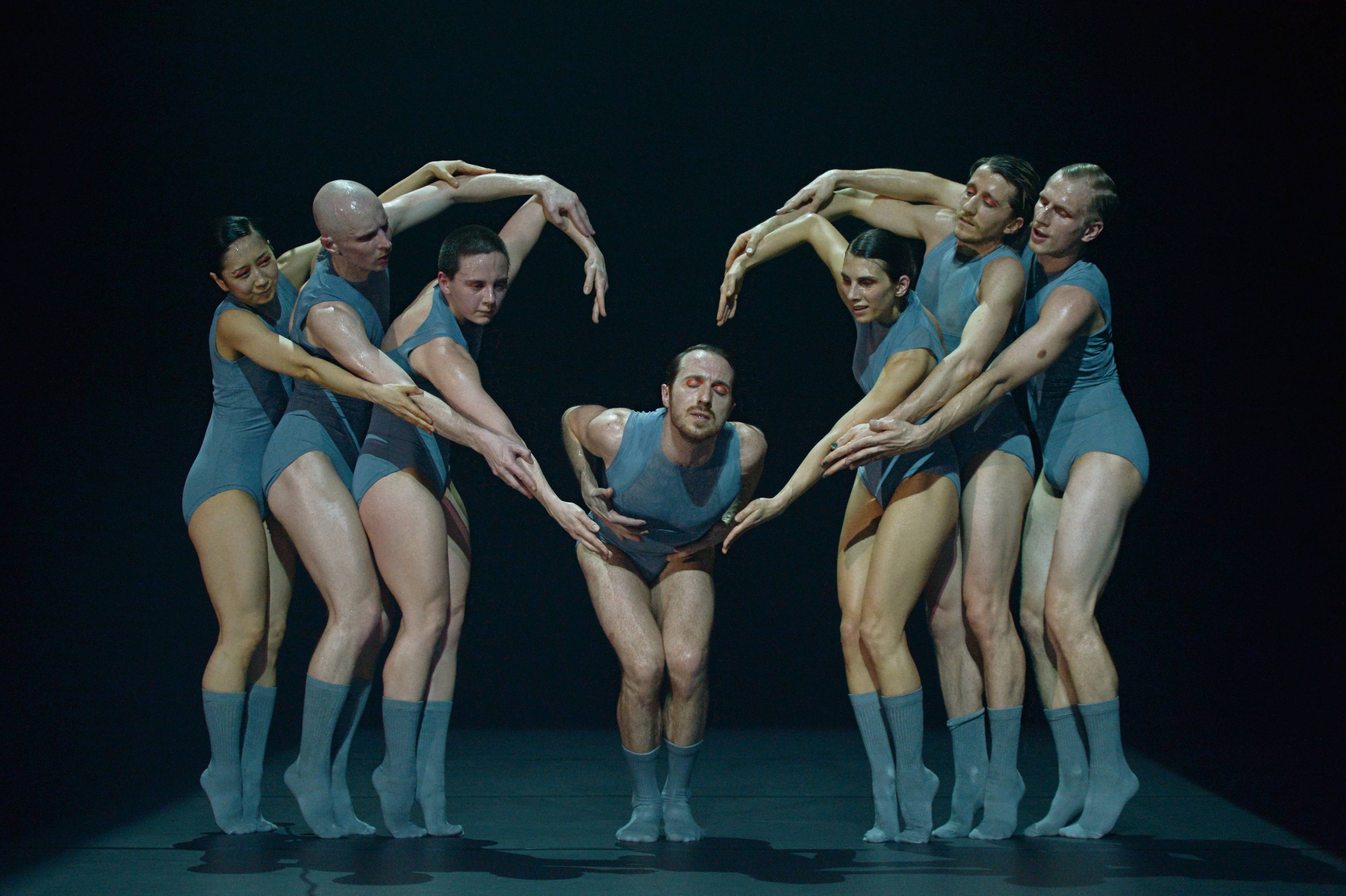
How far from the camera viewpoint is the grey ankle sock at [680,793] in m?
3.29

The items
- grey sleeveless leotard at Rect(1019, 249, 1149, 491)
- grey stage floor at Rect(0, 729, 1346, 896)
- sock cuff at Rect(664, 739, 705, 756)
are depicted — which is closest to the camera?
grey stage floor at Rect(0, 729, 1346, 896)

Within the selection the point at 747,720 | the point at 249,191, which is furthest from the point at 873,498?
the point at 249,191

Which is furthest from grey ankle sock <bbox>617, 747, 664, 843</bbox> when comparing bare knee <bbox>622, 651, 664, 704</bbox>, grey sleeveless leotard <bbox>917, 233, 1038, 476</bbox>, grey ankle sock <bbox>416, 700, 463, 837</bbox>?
grey sleeveless leotard <bbox>917, 233, 1038, 476</bbox>

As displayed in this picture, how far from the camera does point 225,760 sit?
336cm

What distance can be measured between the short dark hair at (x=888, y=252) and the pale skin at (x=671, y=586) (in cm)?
49

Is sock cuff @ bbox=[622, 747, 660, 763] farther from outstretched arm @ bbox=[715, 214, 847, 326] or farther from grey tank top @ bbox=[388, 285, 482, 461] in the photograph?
outstretched arm @ bbox=[715, 214, 847, 326]

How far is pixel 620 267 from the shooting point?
5.05 m

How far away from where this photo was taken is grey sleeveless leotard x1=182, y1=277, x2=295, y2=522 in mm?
3461

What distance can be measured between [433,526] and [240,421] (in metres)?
0.66

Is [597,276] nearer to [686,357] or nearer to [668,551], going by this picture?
[686,357]

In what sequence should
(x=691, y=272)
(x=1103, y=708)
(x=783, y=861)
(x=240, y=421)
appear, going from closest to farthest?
(x=783, y=861)
(x=1103, y=708)
(x=240, y=421)
(x=691, y=272)

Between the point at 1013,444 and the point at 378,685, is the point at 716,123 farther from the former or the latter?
the point at 378,685

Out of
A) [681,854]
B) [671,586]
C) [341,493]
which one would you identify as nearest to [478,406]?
[341,493]

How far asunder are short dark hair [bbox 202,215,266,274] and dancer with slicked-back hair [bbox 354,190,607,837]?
461 millimetres
